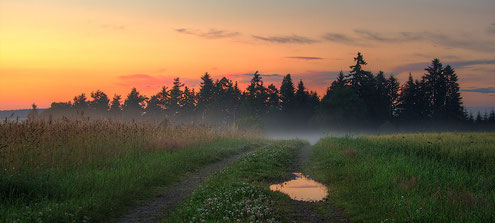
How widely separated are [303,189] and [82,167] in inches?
340

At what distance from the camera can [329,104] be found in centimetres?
8450

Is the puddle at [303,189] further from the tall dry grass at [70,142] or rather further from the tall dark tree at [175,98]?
the tall dark tree at [175,98]

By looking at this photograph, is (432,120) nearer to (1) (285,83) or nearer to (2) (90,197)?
(1) (285,83)

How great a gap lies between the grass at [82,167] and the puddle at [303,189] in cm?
459

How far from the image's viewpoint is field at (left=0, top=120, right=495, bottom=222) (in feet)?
27.1

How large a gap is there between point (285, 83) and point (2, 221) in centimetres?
10918

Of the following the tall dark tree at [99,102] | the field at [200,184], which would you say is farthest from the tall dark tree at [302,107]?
the field at [200,184]

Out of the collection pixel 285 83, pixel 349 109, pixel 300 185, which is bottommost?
pixel 300 185

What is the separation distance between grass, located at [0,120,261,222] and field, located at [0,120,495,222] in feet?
0.12

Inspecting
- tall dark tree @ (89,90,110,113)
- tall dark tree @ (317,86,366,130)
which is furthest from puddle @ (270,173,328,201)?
tall dark tree @ (89,90,110,113)

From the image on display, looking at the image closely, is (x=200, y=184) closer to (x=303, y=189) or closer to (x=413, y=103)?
(x=303, y=189)

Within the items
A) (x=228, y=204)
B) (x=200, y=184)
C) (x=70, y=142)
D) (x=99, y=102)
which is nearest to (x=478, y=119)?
(x=200, y=184)

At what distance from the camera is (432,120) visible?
3519 inches

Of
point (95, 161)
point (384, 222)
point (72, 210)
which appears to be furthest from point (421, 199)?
point (95, 161)
